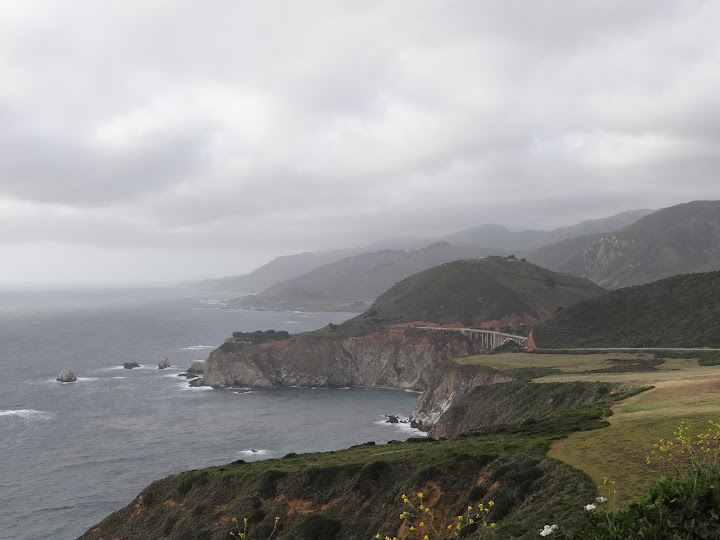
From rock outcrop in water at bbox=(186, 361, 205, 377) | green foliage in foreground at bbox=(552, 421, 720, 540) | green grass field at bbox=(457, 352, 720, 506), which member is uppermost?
green foliage in foreground at bbox=(552, 421, 720, 540)

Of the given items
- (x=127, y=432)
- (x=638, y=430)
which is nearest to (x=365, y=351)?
(x=127, y=432)

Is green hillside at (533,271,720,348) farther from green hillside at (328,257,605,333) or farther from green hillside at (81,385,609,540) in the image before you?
green hillside at (81,385,609,540)

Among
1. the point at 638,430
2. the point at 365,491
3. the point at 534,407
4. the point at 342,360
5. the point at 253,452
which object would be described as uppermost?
the point at 638,430

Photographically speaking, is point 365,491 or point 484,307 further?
point 484,307

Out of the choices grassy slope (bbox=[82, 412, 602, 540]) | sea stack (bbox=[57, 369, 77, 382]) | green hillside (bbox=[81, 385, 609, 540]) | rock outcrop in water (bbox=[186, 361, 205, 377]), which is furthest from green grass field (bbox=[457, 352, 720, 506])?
sea stack (bbox=[57, 369, 77, 382])

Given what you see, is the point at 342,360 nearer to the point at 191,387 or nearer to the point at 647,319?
the point at 191,387
